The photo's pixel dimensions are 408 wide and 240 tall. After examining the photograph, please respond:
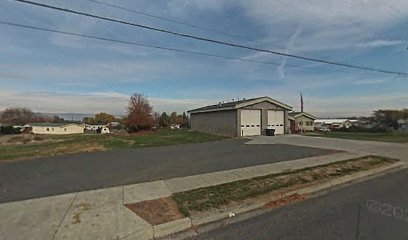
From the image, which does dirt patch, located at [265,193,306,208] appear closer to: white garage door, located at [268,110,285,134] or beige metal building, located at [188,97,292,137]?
beige metal building, located at [188,97,292,137]

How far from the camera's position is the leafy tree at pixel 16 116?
101 metres

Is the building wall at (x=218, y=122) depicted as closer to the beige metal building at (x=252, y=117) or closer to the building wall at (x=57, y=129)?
the beige metal building at (x=252, y=117)

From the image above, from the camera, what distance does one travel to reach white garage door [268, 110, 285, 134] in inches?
1059

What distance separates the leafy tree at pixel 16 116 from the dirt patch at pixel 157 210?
11569 cm

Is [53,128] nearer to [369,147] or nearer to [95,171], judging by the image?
[95,171]

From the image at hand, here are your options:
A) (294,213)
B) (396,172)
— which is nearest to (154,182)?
(294,213)

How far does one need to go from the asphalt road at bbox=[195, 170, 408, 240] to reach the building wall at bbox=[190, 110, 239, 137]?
63.1 ft

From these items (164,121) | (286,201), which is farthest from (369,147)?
(164,121)

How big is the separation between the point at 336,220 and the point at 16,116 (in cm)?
12451

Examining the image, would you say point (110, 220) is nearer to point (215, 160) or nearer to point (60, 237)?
point (60, 237)

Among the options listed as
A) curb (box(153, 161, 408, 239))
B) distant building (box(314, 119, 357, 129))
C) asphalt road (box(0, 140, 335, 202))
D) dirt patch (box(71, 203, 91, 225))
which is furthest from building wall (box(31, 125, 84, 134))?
curb (box(153, 161, 408, 239))

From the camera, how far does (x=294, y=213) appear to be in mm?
5086

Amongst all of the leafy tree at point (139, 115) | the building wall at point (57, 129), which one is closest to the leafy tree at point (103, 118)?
the building wall at point (57, 129)

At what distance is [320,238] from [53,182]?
23.4ft
